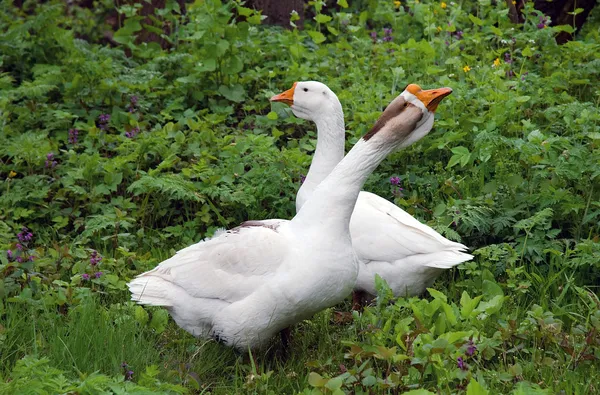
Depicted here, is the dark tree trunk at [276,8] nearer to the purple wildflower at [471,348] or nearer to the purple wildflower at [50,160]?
the purple wildflower at [50,160]

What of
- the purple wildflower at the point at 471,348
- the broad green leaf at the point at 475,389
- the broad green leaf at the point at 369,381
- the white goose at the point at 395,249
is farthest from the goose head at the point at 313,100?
the broad green leaf at the point at 475,389

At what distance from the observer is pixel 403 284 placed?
509 cm

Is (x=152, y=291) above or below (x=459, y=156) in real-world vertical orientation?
below

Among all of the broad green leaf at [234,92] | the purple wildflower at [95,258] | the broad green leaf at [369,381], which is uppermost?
the broad green leaf at [369,381]

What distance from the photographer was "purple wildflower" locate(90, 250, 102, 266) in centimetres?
537

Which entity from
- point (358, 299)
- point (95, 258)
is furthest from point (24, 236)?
point (358, 299)

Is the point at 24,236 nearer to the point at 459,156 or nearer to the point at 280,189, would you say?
the point at 280,189

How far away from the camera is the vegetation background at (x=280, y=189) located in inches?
163

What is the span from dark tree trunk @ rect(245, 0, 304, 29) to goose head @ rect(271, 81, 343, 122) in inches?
134

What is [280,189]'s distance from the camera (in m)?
6.18

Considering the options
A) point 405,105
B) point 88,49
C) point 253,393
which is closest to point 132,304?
point 253,393

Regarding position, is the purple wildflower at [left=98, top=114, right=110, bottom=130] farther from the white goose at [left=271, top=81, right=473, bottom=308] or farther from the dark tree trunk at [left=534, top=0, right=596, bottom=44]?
the dark tree trunk at [left=534, top=0, right=596, bottom=44]

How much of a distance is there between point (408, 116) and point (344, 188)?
0.48 meters

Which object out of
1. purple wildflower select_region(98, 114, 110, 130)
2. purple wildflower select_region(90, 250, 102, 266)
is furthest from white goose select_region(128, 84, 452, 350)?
purple wildflower select_region(98, 114, 110, 130)
